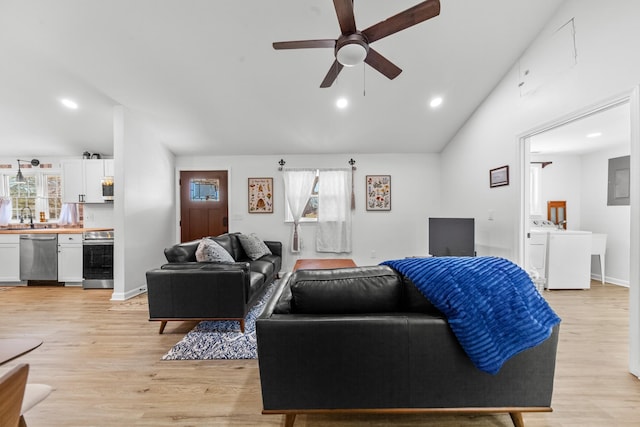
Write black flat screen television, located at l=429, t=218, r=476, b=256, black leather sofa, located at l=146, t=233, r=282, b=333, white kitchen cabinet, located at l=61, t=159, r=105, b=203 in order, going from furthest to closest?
white kitchen cabinet, located at l=61, t=159, r=105, b=203, black flat screen television, located at l=429, t=218, r=476, b=256, black leather sofa, located at l=146, t=233, r=282, b=333

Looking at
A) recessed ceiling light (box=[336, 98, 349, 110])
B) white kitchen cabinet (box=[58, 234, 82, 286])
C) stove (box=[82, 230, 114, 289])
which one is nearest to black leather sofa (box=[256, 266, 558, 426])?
recessed ceiling light (box=[336, 98, 349, 110])

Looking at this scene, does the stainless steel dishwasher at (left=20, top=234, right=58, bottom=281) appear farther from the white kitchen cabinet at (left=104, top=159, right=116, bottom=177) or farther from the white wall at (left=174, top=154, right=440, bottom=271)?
the white wall at (left=174, top=154, right=440, bottom=271)

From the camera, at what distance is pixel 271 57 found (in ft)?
10.5

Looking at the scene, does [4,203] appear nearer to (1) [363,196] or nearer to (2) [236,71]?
(2) [236,71]

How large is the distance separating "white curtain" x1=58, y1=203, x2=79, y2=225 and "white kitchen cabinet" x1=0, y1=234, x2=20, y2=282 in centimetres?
70

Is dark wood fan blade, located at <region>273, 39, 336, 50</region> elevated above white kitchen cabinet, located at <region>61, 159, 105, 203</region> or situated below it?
above

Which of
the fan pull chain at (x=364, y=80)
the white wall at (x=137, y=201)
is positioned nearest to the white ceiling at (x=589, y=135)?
the fan pull chain at (x=364, y=80)

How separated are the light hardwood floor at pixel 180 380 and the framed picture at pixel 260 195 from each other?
262cm

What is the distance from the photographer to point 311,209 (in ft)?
17.9

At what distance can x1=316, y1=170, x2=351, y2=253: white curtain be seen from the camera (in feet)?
17.5

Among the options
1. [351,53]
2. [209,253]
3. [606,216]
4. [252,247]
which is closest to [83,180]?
[252,247]

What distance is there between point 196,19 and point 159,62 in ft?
2.57

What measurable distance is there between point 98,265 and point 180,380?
11.2 ft

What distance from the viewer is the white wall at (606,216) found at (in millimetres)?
4344
